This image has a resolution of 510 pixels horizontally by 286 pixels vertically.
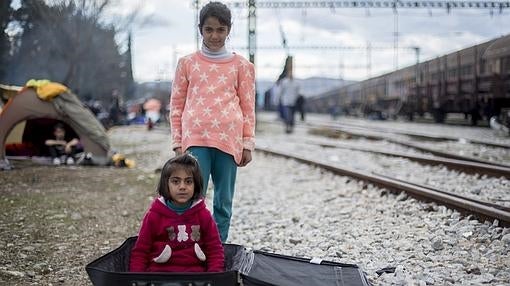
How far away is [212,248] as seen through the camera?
2.71 metres

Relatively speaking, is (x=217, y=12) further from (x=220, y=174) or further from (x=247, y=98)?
(x=220, y=174)

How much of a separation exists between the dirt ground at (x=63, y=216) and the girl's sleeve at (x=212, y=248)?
3.37 ft

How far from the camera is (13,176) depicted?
295 inches

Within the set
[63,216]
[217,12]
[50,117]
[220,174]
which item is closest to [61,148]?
[50,117]

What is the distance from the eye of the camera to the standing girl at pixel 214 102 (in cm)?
330

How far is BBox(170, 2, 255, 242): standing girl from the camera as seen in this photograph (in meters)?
3.30

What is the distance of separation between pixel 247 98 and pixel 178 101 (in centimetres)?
44

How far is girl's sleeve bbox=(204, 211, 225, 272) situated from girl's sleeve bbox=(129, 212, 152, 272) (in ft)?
0.92

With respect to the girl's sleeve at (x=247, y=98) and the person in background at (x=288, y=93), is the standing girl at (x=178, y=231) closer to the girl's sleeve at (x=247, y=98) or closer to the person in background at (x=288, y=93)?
the girl's sleeve at (x=247, y=98)

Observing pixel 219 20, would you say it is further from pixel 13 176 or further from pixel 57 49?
pixel 57 49

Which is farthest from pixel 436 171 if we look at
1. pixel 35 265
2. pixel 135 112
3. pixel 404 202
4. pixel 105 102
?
pixel 105 102

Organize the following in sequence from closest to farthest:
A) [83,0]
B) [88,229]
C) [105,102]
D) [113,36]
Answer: [88,229]
[83,0]
[113,36]
[105,102]

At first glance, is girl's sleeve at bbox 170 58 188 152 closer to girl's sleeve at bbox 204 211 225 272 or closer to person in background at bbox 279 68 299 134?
girl's sleeve at bbox 204 211 225 272

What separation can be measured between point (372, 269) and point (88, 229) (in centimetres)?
254
